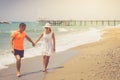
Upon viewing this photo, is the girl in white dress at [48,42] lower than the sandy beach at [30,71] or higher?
higher

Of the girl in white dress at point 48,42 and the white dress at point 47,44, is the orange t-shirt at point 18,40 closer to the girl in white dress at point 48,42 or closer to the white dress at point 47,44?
the girl in white dress at point 48,42

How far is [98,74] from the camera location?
25.0ft

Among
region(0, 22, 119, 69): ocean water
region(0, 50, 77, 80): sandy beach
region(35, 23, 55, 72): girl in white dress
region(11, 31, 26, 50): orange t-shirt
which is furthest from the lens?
region(0, 22, 119, 69): ocean water

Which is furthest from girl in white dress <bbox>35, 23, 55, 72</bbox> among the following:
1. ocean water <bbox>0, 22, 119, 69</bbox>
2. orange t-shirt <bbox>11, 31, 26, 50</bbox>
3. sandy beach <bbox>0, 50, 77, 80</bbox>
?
ocean water <bbox>0, 22, 119, 69</bbox>

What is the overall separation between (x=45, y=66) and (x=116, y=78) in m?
2.46

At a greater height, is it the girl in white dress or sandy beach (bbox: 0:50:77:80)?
the girl in white dress

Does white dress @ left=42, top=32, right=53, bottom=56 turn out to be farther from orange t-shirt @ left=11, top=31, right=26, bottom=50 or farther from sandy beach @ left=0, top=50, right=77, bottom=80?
orange t-shirt @ left=11, top=31, right=26, bottom=50

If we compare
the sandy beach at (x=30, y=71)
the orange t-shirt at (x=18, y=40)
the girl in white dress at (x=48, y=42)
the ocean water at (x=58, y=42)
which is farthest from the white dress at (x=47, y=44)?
the ocean water at (x=58, y=42)

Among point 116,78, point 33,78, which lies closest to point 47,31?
point 33,78

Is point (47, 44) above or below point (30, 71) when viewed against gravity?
above

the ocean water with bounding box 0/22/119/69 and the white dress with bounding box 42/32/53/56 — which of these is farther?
the ocean water with bounding box 0/22/119/69

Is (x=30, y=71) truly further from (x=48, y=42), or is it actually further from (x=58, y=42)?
(x=58, y=42)

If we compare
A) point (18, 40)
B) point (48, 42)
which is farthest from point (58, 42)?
point (18, 40)

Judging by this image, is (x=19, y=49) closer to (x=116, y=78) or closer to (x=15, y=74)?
(x=15, y=74)
